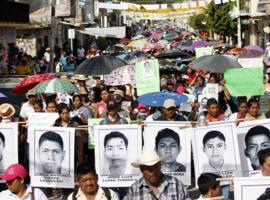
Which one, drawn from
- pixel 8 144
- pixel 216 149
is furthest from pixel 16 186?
pixel 216 149

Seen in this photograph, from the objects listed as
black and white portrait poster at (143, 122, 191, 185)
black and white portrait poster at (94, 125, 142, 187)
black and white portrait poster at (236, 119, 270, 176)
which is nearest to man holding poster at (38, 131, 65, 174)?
black and white portrait poster at (94, 125, 142, 187)

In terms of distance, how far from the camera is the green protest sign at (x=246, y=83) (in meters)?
12.1

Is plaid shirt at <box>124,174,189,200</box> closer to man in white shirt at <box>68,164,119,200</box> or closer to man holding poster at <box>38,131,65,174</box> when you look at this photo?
man in white shirt at <box>68,164,119,200</box>

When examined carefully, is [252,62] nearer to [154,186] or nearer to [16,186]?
[16,186]

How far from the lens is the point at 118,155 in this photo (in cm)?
914

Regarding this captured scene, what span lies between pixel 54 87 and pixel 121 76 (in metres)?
3.03

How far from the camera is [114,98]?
12.5m

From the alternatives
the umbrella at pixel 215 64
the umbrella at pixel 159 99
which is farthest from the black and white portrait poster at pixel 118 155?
the umbrella at pixel 215 64

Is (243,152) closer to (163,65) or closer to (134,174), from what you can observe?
(134,174)

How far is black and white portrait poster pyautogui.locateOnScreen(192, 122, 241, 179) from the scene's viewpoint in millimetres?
8898

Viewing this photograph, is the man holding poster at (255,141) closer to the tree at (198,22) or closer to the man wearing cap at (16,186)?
the man wearing cap at (16,186)

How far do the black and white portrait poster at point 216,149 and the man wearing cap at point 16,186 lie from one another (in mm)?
2418

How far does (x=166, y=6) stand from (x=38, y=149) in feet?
206

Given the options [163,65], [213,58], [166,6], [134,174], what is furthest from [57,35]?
[134,174]
